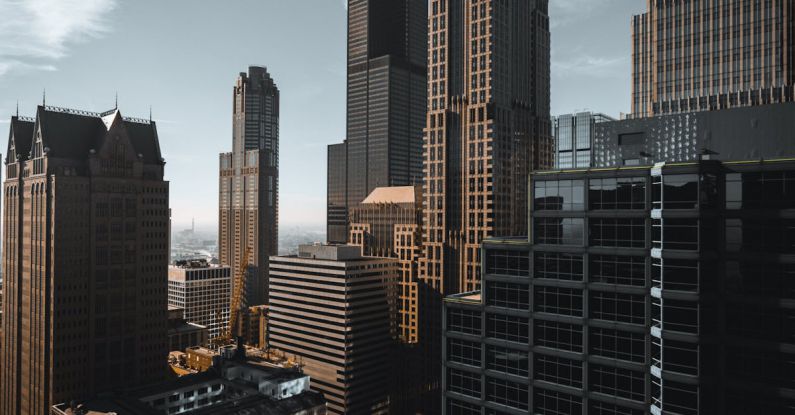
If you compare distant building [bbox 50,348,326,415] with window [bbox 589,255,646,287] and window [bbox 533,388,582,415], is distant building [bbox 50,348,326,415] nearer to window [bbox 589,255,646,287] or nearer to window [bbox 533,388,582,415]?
window [bbox 533,388,582,415]

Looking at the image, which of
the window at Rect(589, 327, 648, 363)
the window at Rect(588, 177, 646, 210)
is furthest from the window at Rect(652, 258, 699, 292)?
the window at Rect(588, 177, 646, 210)

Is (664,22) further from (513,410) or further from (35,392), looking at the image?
(35,392)

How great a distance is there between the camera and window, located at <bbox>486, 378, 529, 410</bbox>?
81875 mm

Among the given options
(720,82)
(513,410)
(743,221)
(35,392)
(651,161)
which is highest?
(720,82)

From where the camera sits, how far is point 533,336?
3174 inches

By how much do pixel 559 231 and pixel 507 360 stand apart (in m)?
20.3

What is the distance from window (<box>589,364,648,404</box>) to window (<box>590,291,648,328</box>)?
6478 millimetres

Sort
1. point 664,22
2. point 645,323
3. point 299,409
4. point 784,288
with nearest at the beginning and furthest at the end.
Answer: point 784,288, point 645,323, point 299,409, point 664,22

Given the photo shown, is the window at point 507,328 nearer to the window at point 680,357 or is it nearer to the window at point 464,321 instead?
the window at point 464,321

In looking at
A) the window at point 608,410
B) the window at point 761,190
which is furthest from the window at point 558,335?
the window at point 761,190

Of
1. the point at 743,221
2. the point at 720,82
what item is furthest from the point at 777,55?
the point at 743,221

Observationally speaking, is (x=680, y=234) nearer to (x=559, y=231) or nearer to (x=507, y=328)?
(x=559, y=231)

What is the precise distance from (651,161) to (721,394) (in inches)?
1198

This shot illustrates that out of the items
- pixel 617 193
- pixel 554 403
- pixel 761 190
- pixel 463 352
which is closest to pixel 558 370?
pixel 554 403
